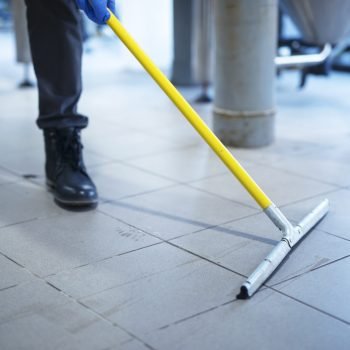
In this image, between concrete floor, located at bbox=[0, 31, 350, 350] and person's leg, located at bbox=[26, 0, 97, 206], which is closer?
concrete floor, located at bbox=[0, 31, 350, 350]

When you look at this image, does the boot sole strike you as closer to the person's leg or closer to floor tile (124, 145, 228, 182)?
the person's leg

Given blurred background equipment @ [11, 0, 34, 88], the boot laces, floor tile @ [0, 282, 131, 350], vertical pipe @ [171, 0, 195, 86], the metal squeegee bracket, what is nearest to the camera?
floor tile @ [0, 282, 131, 350]

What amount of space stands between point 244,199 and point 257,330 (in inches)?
27.6

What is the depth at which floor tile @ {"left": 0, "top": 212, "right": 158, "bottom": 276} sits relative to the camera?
142 centimetres

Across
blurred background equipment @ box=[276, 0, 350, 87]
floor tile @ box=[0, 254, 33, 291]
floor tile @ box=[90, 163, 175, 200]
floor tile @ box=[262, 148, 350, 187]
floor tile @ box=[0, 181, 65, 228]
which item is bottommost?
floor tile @ box=[262, 148, 350, 187]

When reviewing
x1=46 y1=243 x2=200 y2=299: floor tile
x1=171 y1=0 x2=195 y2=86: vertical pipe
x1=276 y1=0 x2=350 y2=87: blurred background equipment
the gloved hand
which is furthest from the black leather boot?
x1=171 y1=0 x2=195 y2=86: vertical pipe

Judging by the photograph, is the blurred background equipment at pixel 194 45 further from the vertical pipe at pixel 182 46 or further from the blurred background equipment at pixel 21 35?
the blurred background equipment at pixel 21 35

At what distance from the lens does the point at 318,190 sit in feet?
6.23

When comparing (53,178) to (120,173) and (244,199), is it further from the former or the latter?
(244,199)

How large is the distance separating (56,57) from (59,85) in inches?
2.9

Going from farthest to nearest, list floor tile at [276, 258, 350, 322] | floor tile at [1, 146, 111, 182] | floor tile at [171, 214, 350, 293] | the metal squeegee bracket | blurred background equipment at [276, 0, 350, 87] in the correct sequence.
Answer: the metal squeegee bracket
blurred background equipment at [276, 0, 350, 87]
floor tile at [1, 146, 111, 182]
floor tile at [171, 214, 350, 293]
floor tile at [276, 258, 350, 322]

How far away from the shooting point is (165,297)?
49.5 inches

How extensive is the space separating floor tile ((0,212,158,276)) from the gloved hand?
469 mm

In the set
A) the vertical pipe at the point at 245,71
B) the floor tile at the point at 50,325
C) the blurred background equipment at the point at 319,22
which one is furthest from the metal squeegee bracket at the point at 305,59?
the floor tile at the point at 50,325
